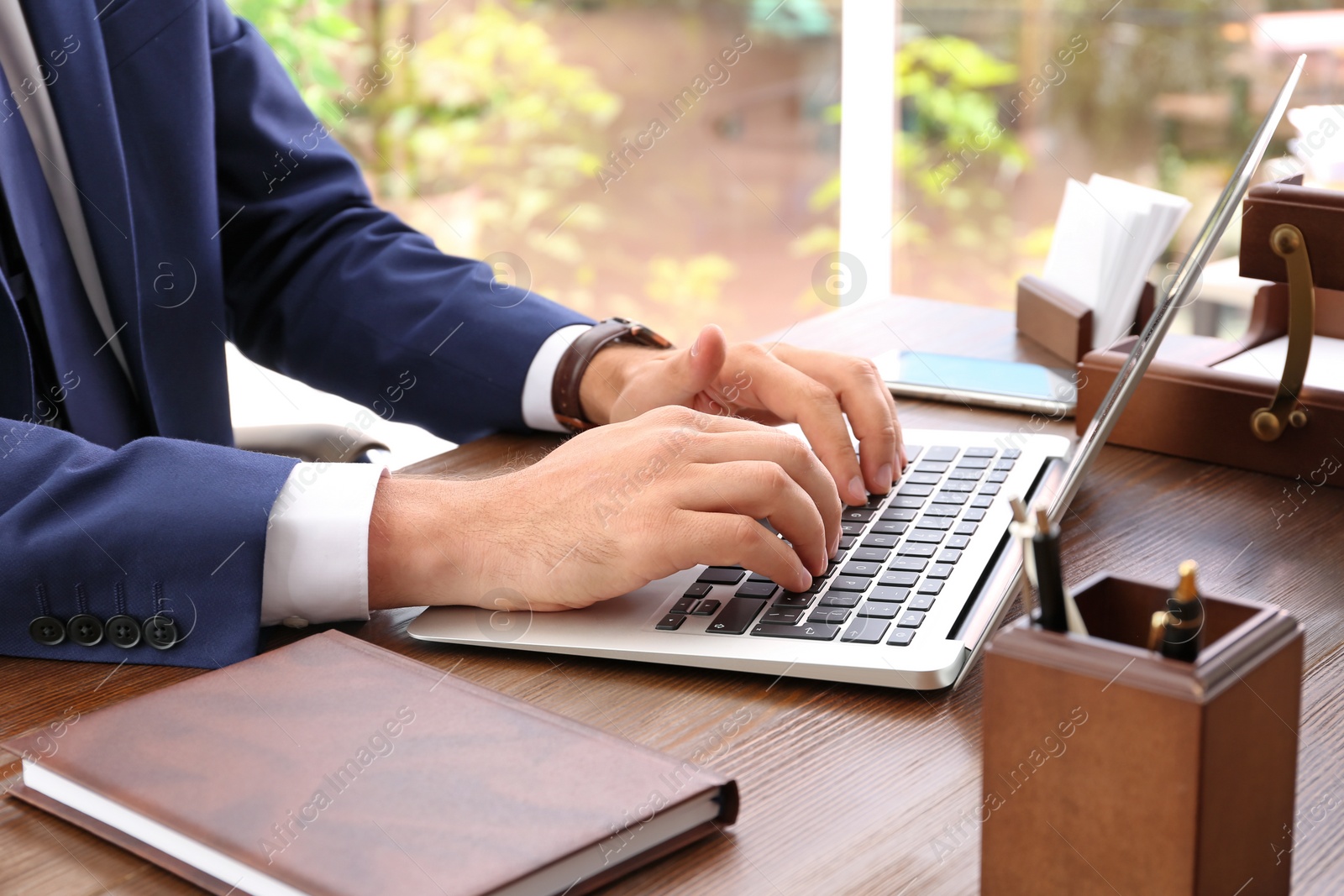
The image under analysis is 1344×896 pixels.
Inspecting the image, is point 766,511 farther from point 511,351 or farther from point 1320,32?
point 1320,32

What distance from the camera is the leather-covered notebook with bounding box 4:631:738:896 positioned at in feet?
1.70

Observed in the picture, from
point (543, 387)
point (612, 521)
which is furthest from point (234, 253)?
point (612, 521)

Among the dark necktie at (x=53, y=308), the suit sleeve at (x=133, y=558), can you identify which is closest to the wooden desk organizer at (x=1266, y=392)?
Answer: the suit sleeve at (x=133, y=558)

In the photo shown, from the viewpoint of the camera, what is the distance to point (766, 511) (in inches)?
31.1

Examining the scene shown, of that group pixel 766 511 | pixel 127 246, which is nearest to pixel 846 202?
pixel 127 246

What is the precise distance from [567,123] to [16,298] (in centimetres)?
338

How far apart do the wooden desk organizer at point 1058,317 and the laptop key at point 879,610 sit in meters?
0.65

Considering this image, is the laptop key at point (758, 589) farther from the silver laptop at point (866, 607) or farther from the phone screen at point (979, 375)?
the phone screen at point (979, 375)

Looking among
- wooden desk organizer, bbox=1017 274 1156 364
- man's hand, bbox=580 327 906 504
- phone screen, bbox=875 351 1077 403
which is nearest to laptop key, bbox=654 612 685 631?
man's hand, bbox=580 327 906 504

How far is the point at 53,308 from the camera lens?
1.26 meters

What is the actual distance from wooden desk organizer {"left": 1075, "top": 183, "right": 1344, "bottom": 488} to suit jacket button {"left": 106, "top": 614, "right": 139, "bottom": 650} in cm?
86

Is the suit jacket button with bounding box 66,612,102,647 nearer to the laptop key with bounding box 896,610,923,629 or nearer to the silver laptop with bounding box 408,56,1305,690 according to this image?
the silver laptop with bounding box 408,56,1305,690

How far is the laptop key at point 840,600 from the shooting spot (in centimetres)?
79

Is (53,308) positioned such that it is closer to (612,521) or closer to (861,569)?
(612,521)
